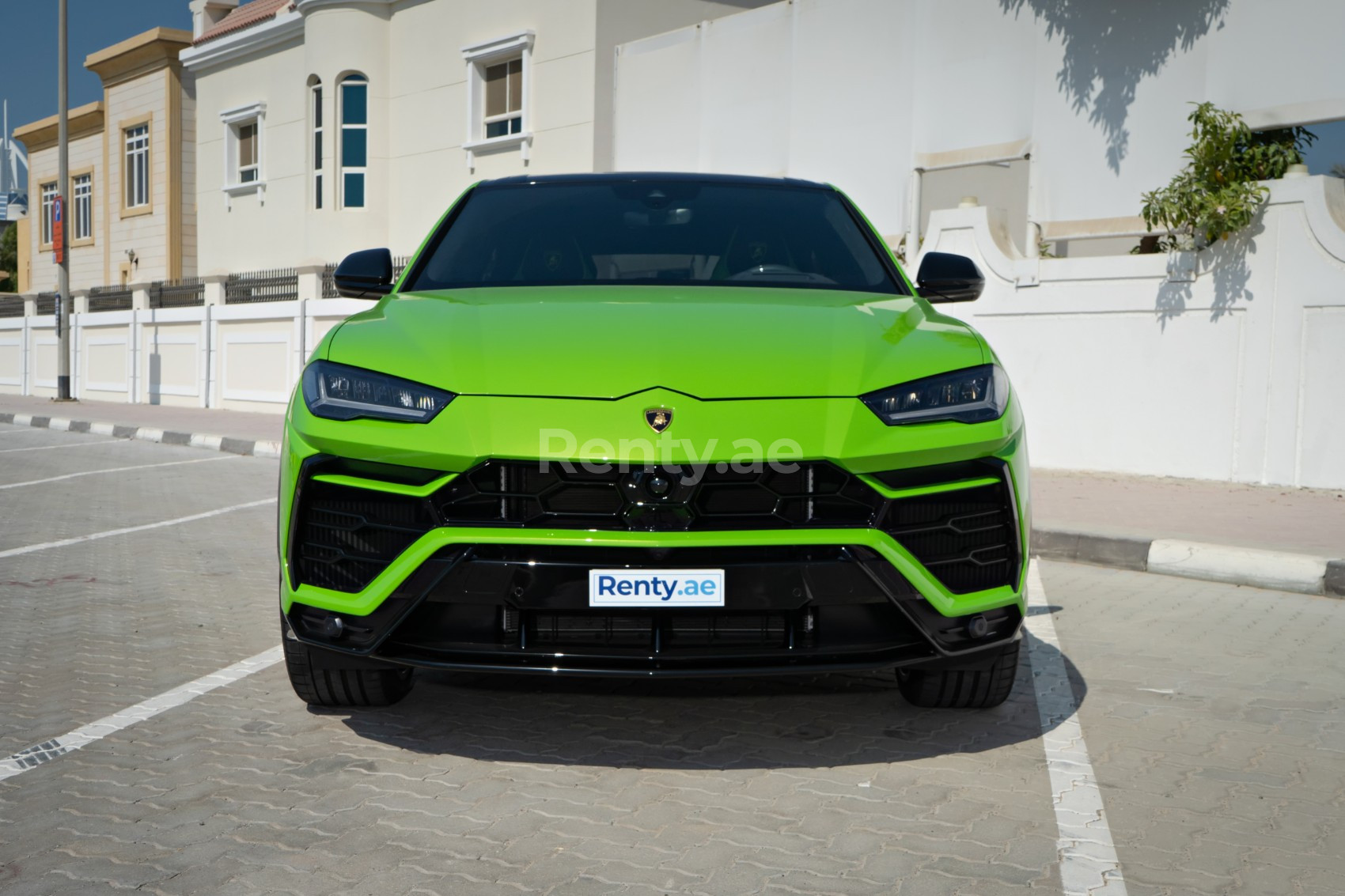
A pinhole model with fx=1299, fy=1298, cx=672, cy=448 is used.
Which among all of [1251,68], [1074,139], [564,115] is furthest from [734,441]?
[564,115]

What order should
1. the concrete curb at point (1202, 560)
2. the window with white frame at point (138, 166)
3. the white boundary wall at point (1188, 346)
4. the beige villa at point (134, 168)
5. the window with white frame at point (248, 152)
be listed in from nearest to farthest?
the concrete curb at point (1202, 560) < the white boundary wall at point (1188, 346) < the window with white frame at point (248, 152) < the beige villa at point (134, 168) < the window with white frame at point (138, 166)

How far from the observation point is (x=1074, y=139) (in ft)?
43.2

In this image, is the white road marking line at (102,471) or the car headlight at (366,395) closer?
the car headlight at (366,395)

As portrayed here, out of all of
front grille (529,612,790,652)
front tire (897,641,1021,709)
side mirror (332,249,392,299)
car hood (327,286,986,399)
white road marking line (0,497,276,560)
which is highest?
side mirror (332,249,392,299)

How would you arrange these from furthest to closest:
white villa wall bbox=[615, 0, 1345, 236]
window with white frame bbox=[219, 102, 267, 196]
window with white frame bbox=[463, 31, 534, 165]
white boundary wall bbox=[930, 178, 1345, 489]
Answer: window with white frame bbox=[219, 102, 267, 196] < window with white frame bbox=[463, 31, 534, 165] < white villa wall bbox=[615, 0, 1345, 236] < white boundary wall bbox=[930, 178, 1345, 489]

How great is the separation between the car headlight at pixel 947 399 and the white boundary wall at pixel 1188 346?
25.6 ft

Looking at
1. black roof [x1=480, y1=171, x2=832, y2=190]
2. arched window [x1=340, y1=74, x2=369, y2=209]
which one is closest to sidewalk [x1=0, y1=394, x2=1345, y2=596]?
black roof [x1=480, y1=171, x2=832, y2=190]

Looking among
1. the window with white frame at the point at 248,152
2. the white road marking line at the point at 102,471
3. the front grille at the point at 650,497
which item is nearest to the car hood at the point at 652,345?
the front grille at the point at 650,497

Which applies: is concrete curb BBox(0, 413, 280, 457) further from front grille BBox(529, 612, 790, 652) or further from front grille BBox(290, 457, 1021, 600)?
front grille BBox(529, 612, 790, 652)

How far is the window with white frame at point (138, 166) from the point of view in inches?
1332

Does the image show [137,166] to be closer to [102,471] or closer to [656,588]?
[102,471]

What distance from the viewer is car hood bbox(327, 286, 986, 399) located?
335 cm

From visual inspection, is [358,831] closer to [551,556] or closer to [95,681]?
[551,556]

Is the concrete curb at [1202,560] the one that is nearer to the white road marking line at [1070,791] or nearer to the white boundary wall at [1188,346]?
the white road marking line at [1070,791]
